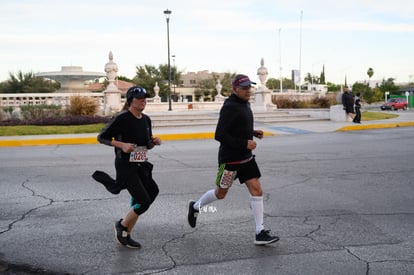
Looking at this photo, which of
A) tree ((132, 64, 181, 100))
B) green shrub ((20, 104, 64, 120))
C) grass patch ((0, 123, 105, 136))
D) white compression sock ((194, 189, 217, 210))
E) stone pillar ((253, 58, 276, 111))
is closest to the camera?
white compression sock ((194, 189, 217, 210))

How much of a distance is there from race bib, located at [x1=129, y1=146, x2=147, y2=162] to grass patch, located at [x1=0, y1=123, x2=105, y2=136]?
48.0 ft

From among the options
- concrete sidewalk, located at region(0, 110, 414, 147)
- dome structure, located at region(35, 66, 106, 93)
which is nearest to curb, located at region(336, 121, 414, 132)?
concrete sidewalk, located at region(0, 110, 414, 147)

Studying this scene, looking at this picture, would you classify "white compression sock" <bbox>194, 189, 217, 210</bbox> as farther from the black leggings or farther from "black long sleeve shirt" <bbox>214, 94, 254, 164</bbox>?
the black leggings

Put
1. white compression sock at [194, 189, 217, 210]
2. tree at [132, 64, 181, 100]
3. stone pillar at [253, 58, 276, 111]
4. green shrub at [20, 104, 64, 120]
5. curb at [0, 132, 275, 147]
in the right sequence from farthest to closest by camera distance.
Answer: tree at [132, 64, 181, 100], stone pillar at [253, 58, 276, 111], green shrub at [20, 104, 64, 120], curb at [0, 132, 275, 147], white compression sock at [194, 189, 217, 210]

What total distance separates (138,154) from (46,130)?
50.5 feet

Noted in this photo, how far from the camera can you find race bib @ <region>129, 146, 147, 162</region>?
4879mm

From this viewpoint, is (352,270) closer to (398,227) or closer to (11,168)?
(398,227)

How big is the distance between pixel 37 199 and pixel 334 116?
2028 centimetres

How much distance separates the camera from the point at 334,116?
25.0 metres

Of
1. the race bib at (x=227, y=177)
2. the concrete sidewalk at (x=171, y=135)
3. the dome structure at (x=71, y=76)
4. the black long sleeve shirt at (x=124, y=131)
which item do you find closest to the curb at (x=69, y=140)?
the concrete sidewalk at (x=171, y=135)

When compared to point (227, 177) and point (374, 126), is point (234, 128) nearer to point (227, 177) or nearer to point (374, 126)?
point (227, 177)

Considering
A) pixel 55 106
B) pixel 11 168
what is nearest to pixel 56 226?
pixel 11 168

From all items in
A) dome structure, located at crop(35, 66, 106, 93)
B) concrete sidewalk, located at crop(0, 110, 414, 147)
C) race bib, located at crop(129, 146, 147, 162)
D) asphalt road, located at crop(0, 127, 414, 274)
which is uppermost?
dome structure, located at crop(35, 66, 106, 93)

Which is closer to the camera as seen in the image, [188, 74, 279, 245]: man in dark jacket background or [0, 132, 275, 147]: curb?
[188, 74, 279, 245]: man in dark jacket background
